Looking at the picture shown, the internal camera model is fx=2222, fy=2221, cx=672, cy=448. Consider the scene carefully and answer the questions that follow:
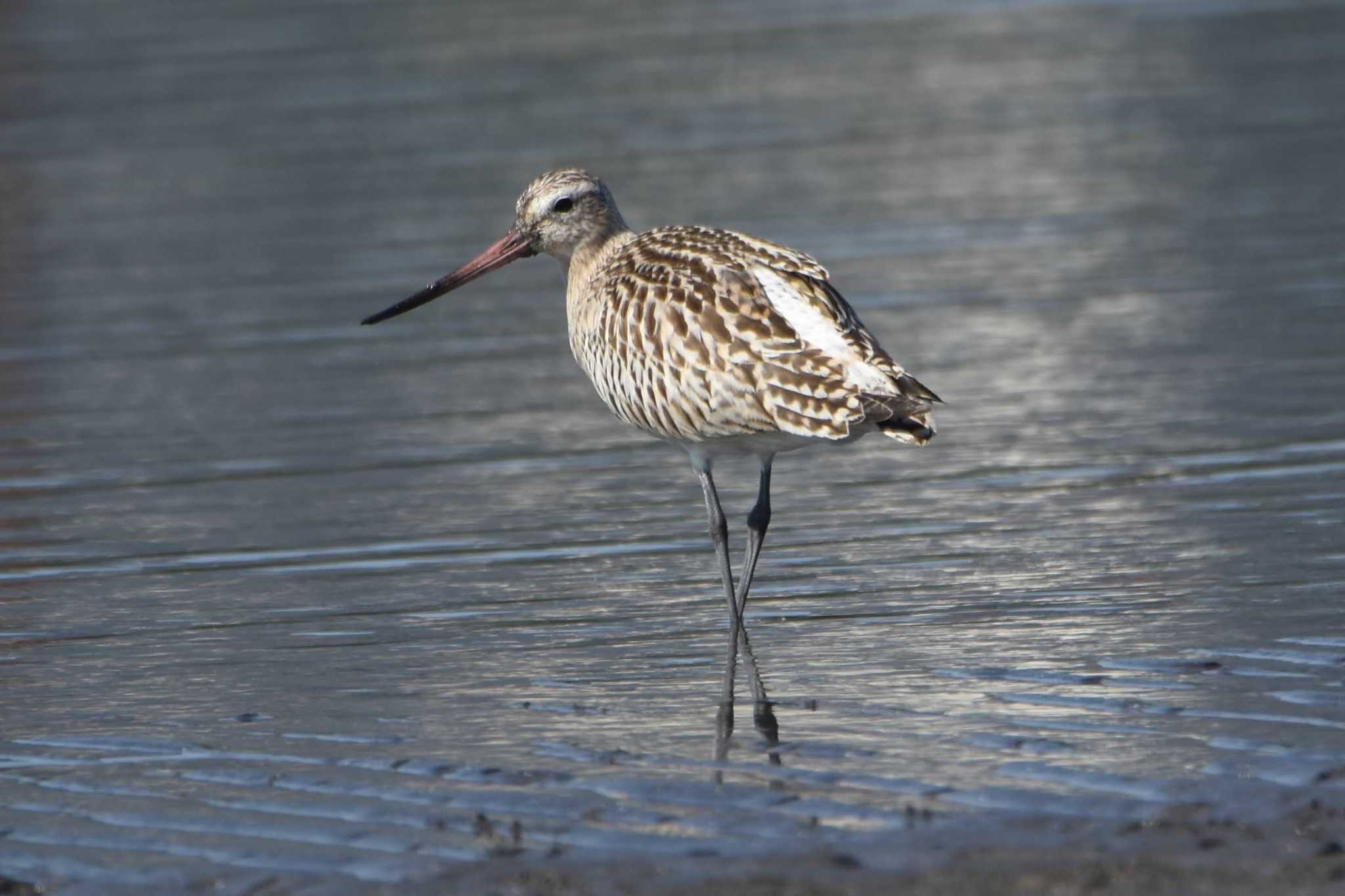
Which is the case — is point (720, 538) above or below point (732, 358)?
below

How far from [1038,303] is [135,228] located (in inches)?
326

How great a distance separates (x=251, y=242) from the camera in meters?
17.7

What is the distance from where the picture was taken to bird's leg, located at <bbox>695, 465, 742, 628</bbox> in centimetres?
812

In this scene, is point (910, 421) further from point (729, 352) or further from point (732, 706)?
point (732, 706)

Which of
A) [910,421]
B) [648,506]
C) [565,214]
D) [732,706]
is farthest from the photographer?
[648,506]

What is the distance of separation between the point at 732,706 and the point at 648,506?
299 cm

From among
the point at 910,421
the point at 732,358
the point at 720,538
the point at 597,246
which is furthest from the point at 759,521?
the point at 597,246

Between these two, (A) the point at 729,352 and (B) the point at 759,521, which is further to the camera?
(B) the point at 759,521

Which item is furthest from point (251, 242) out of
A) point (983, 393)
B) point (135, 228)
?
point (983, 393)

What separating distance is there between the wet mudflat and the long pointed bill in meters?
0.95

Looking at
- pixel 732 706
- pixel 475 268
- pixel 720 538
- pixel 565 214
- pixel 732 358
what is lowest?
pixel 732 706

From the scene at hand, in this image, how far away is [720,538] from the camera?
27.7 feet

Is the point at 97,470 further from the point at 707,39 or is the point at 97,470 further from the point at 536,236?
the point at 707,39

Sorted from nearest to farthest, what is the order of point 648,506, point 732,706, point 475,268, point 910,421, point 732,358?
point 732,706, point 910,421, point 732,358, point 475,268, point 648,506
